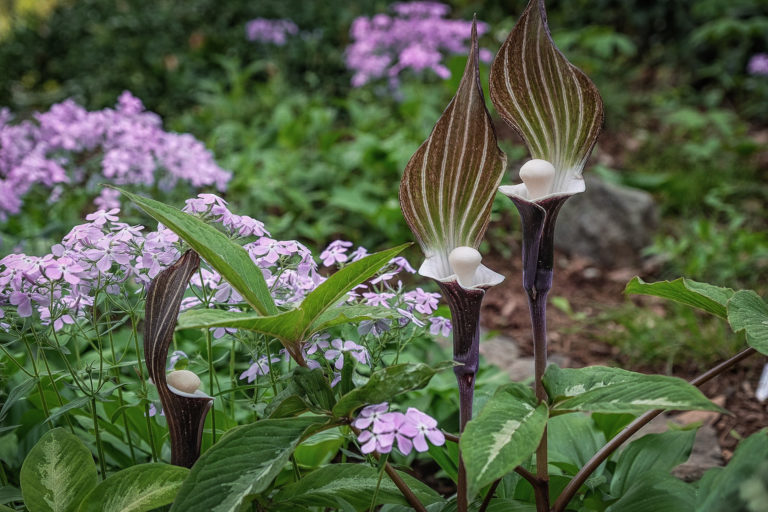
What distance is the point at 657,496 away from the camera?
47.4 inches

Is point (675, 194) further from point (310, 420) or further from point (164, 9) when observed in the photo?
point (164, 9)

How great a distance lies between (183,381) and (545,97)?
730mm

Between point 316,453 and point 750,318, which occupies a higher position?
point 750,318

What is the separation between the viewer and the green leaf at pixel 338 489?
3.81 feet

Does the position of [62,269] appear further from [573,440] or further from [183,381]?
[573,440]

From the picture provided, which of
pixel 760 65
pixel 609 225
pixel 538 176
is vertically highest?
pixel 538 176

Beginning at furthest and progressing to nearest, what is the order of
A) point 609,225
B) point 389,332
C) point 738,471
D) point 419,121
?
point 419,121
point 609,225
point 389,332
point 738,471

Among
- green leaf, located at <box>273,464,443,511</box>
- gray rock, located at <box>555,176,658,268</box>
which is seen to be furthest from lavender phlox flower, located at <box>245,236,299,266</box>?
gray rock, located at <box>555,176,658,268</box>

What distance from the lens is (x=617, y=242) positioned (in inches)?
142

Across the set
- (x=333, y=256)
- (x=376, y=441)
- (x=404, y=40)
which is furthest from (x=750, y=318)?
(x=404, y=40)

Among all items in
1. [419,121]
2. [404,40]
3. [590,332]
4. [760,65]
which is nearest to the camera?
[590,332]

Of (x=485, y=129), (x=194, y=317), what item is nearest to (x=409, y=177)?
(x=485, y=129)

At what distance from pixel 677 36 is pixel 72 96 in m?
4.88

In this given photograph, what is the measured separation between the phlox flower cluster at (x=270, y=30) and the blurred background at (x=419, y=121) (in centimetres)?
3
